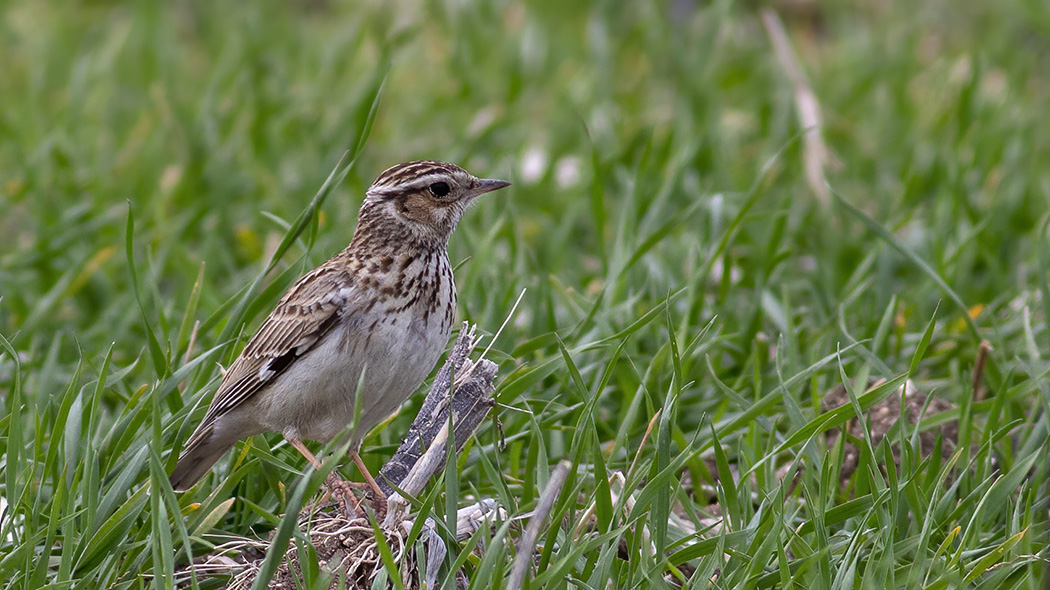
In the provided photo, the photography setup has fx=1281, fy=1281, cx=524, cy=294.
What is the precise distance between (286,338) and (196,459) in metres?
0.52

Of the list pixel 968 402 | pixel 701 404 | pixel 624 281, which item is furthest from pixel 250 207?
pixel 968 402

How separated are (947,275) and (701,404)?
1537mm

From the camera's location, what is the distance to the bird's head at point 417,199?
4.26 m

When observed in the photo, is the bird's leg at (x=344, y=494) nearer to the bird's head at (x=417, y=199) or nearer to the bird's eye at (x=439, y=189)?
the bird's head at (x=417, y=199)

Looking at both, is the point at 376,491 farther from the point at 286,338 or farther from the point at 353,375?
the point at 286,338

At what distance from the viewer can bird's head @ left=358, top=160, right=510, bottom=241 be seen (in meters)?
4.26

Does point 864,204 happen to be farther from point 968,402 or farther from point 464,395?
point 464,395

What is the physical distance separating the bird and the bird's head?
0.01 meters

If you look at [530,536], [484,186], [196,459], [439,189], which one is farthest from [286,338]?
[530,536]

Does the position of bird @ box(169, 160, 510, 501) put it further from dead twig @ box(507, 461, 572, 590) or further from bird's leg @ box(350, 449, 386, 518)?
dead twig @ box(507, 461, 572, 590)

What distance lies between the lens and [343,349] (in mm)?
3889

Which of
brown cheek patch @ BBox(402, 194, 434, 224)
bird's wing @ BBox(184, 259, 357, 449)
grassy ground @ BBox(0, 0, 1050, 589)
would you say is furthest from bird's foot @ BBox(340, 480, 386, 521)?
brown cheek patch @ BBox(402, 194, 434, 224)

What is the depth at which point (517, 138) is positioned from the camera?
7871mm

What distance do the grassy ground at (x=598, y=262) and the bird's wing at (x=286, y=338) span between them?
107 millimetres
